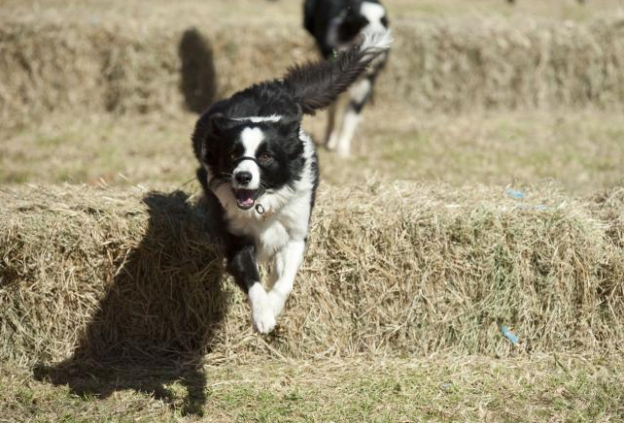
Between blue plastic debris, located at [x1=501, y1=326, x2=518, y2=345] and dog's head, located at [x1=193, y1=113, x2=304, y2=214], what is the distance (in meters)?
1.58

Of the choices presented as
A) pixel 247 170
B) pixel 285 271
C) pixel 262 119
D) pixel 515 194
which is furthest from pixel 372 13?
pixel 247 170

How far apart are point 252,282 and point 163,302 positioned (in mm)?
840

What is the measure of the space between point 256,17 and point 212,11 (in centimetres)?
84

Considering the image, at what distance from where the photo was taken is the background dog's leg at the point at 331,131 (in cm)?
949

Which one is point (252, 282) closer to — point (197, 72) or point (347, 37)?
point (347, 37)

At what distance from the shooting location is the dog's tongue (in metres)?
4.61

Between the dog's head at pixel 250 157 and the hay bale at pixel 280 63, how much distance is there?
19.8ft

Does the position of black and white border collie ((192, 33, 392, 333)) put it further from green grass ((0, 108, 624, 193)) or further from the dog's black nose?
green grass ((0, 108, 624, 193))

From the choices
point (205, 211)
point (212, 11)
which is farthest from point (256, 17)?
point (205, 211)

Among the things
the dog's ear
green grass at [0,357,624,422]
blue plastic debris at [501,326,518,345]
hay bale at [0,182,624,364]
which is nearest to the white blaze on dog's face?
the dog's ear

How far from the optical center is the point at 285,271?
193 inches

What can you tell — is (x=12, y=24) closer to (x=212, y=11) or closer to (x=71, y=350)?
(x=212, y=11)

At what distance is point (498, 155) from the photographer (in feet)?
29.1

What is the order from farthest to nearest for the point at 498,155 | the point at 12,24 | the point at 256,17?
the point at 256,17 < the point at 12,24 < the point at 498,155
